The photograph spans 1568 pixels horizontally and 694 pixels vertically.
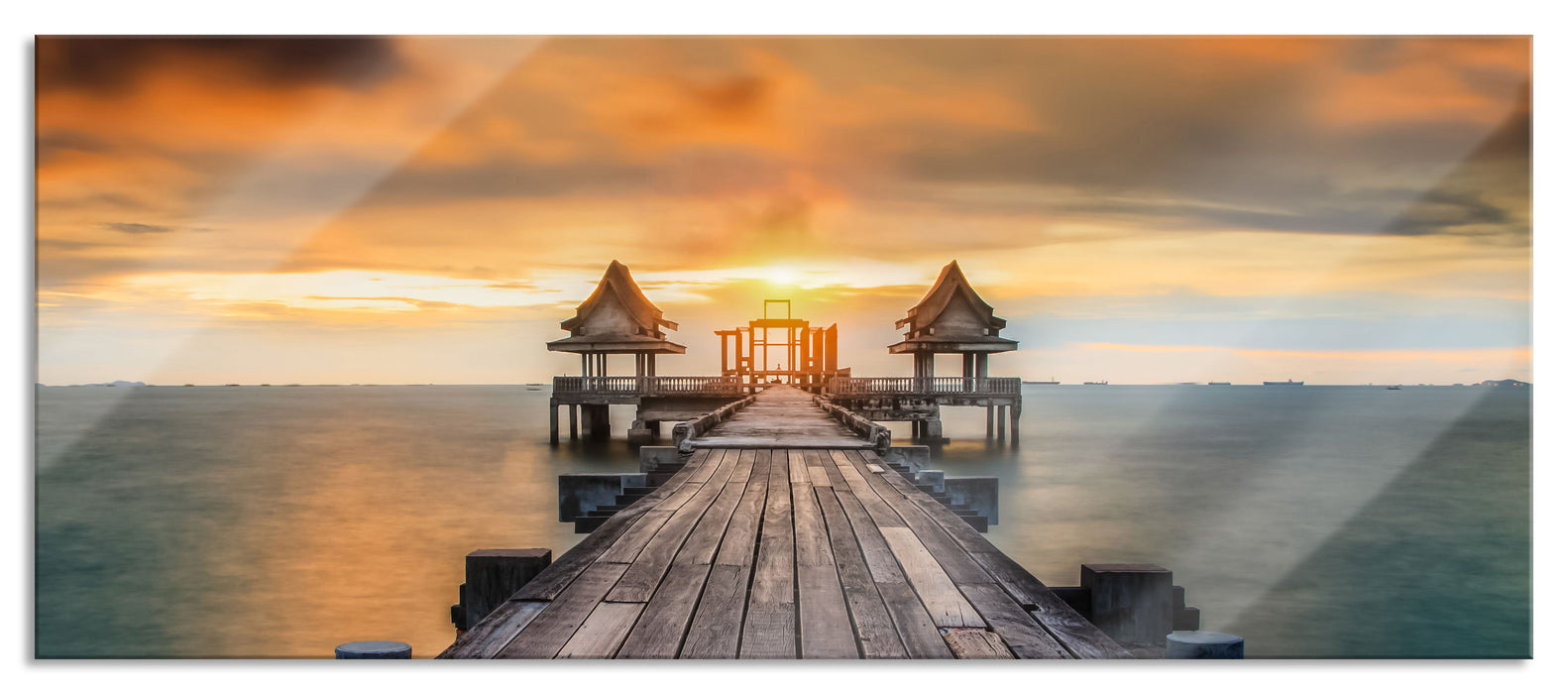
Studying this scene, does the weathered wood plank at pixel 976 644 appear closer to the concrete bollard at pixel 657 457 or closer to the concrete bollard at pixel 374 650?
the concrete bollard at pixel 374 650

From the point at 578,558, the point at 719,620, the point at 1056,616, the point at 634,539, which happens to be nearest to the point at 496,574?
the point at 578,558

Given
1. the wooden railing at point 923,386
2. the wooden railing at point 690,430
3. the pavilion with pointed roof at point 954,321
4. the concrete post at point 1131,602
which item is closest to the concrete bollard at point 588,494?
the wooden railing at point 690,430

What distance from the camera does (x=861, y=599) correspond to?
362cm

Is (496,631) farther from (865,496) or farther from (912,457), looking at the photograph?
(912,457)

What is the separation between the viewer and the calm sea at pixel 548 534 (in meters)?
7.90

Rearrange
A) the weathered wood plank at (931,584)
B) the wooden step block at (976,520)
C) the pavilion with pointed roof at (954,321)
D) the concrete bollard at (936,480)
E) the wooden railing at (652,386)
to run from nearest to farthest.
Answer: the weathered wood plank at (931,584) → the wooden step block at (976,520) → the concrete bollard at (936,480) → the wooden railing at (652,386) → the pavilion with pointed roof at (954,321)

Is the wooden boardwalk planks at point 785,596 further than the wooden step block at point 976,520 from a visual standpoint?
No

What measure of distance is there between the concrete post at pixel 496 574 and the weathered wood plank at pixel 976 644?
2169mm

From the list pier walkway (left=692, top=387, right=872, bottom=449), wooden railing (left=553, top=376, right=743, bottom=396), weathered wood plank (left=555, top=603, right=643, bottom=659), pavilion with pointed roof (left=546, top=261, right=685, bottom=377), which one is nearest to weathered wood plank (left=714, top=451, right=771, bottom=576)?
weathered wood plank (left=555, top=603, right=643, bottom=659)

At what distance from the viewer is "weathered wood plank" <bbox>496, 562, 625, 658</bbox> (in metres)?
3.04

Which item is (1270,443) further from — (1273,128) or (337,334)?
(337,334)

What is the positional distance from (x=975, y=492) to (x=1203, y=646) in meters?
4.48

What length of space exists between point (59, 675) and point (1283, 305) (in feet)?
32.7

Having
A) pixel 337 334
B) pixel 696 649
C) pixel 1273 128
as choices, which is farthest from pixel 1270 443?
pixel 696 649
